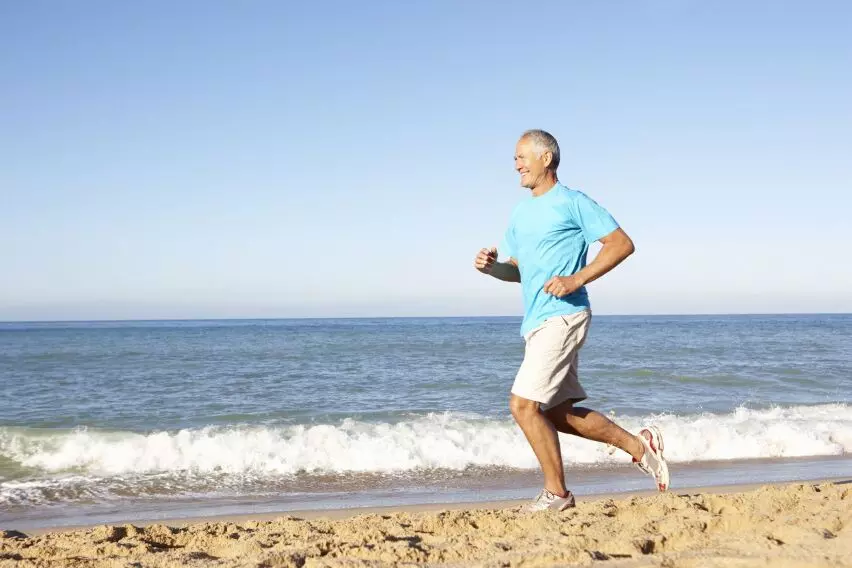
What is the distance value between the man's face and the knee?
3.70 feet

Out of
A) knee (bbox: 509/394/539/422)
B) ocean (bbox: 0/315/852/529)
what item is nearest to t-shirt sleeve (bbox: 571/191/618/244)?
knee (bbox: 509/394/539/422)

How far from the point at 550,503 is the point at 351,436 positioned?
16.5 feet

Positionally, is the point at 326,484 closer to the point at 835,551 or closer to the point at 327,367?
the point at 835,551

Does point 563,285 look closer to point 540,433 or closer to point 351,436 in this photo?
point 540,433

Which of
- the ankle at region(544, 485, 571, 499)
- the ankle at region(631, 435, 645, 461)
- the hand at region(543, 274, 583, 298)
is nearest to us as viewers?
the hand at region(543, 274, 583, 298)

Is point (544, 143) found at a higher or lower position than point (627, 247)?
higher

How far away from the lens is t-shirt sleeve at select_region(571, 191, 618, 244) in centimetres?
383

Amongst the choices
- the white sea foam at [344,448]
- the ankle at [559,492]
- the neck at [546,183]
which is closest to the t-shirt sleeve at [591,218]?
the neck at [546,183]

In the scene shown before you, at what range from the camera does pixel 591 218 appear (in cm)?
386

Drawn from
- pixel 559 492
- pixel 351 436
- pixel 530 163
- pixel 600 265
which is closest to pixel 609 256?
pixel 600 265

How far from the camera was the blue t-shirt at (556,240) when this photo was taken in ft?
12.7

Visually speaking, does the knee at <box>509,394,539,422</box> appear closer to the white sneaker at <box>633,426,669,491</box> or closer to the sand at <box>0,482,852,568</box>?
the sand at <box>0,482,852,568</box>

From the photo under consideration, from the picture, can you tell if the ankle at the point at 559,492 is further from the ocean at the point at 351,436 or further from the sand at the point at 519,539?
the ocean at the point at 351,436

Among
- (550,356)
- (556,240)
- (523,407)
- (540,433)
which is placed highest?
(556,240)
